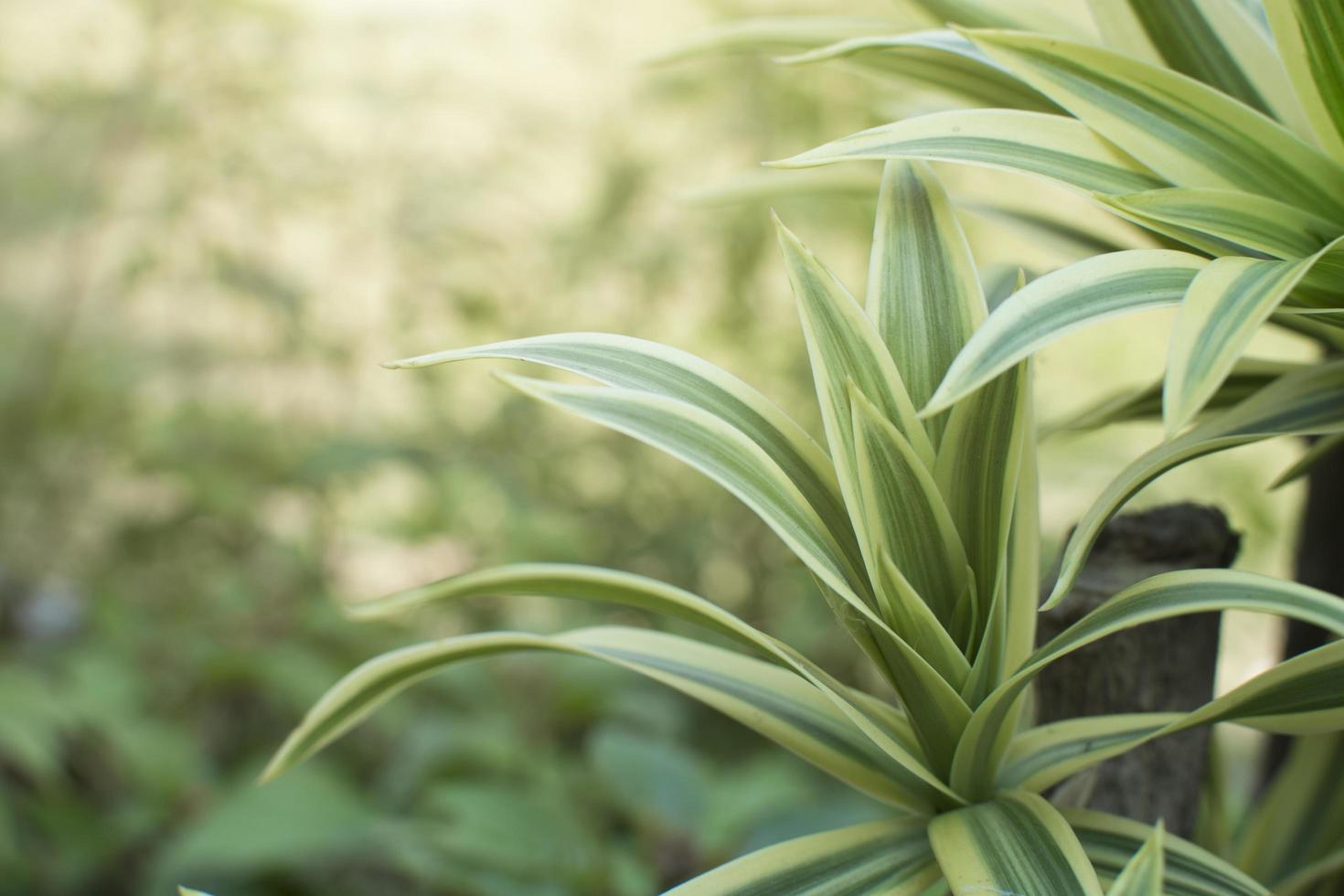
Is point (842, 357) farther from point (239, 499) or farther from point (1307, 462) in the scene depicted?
point (239, 499)

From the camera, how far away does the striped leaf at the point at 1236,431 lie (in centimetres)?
33

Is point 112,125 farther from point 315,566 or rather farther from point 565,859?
point 565,859

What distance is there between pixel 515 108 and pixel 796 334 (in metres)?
0.78

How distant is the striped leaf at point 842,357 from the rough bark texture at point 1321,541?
1.27ft

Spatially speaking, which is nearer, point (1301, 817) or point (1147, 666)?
point (1147, 666)

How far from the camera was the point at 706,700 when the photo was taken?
42 cm

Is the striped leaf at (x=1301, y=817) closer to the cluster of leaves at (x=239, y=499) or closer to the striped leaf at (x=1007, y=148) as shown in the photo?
the striped leaf at (x=1007, y=148)

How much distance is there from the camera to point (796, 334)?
80.7 inches

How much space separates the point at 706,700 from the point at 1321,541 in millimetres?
423

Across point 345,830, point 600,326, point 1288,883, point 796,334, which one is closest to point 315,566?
point 345,830

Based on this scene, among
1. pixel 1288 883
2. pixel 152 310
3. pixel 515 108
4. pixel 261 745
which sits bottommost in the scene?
pixel 261 745

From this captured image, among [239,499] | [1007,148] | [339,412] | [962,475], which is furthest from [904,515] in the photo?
[339,412]

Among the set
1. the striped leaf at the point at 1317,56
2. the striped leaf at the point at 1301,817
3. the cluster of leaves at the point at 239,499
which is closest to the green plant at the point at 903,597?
the striped leaf at the point at 1317,56

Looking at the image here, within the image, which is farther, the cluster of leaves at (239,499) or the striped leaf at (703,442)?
the cluster of leaves at (239,499)
